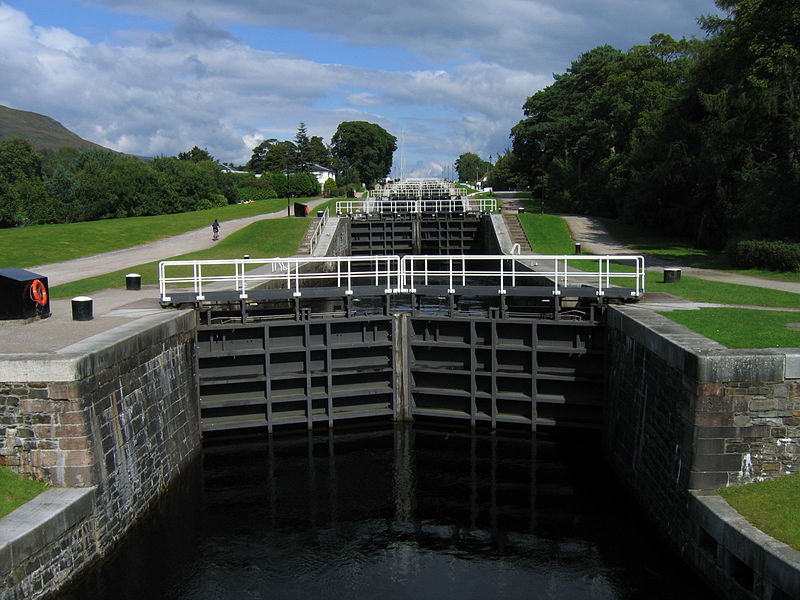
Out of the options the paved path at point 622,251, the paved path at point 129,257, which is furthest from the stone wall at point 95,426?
the paved path at point 622,251

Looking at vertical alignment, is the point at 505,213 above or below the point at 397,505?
above

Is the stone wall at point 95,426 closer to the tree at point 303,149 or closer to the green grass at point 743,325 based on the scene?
the green grass at point 743,325

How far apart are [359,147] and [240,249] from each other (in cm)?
10296

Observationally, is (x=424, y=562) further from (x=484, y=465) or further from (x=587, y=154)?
(x=587, y=154)

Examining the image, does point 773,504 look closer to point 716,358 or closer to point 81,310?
point 716,358

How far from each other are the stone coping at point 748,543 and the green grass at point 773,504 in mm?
110

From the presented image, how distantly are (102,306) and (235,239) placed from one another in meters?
19.4

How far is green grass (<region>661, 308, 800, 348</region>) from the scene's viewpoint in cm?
1177

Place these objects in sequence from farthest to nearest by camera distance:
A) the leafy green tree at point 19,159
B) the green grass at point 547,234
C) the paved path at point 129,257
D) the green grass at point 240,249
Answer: the leafy green tree at point 19,159, the green grass at point 547,234, the paved path at point 129,257, the green grass at point 240,249

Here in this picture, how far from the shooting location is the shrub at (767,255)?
22.4 metres

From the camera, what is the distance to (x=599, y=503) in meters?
12.8

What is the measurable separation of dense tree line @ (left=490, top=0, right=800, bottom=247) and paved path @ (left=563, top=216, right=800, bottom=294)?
227 cm

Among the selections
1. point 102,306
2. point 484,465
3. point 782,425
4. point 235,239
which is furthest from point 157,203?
point 782,425

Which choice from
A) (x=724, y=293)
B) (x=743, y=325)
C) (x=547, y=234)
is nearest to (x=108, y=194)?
(x=547, y=234)
